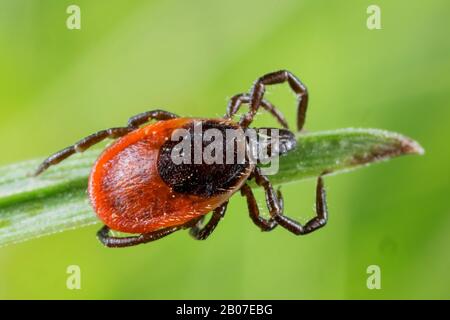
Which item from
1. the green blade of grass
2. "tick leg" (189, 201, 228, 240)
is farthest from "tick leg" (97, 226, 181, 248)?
the green blade of grass

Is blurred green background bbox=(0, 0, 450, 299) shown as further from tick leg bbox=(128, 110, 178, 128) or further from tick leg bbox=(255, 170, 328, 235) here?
tick leg bbox=(128, 110, 178, 128)

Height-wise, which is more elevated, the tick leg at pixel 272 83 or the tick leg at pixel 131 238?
the tick leg at pixel 272 83

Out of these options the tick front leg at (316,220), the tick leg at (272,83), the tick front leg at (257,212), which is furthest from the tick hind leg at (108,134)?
the tick front leg at (316,220)

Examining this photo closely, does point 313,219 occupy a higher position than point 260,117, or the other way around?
point 260,117

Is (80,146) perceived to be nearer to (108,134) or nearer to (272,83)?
(108,134)

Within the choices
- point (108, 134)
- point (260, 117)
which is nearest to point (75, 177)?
point (108, 134)

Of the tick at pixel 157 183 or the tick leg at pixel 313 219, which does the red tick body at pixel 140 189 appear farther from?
the tick leg at pixel 313 219
